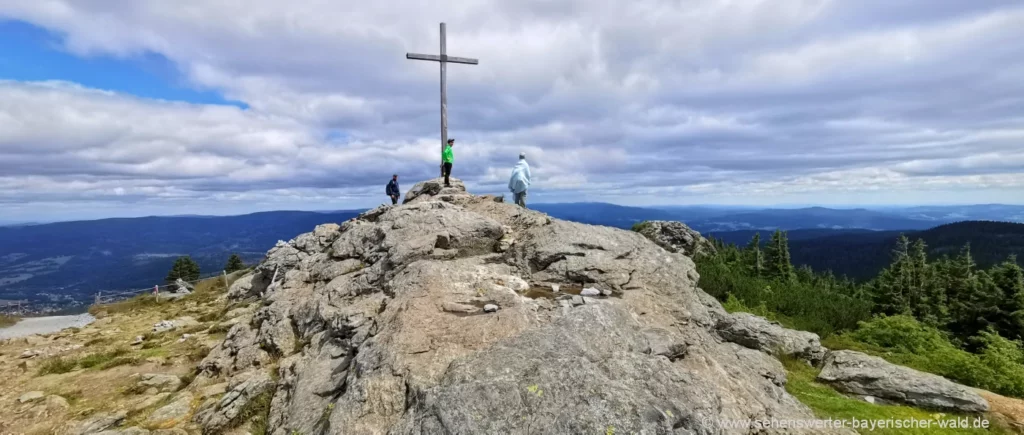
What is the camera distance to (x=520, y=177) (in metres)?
21.0

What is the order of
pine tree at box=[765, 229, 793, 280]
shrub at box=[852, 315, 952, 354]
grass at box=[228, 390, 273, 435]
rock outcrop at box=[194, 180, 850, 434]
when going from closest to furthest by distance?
rock outcrop at box=[194, 180, 850, 434] → grass at box=[228, 390, 273, 435] → shrub at box=[852, 315, 952, 354] → pine tree at box=[765, 229, 793, 280]

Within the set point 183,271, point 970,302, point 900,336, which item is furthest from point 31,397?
point 970,302

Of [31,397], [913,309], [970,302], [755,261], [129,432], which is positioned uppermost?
[129,432]

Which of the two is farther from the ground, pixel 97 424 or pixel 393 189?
pixel 393 189

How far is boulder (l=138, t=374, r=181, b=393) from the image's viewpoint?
14.5 meters

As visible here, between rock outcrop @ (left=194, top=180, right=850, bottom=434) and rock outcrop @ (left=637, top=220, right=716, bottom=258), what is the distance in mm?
21938

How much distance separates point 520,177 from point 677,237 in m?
22.6

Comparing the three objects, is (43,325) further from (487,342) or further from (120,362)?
(487,342)

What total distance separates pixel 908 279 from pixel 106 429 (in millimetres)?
67068

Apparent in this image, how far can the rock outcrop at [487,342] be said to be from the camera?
318 inches

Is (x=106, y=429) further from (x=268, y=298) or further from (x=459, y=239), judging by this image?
(x=459, y=239)

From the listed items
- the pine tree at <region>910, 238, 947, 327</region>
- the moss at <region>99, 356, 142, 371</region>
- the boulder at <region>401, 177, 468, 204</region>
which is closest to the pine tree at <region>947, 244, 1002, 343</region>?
the pine tree at <region>910, 238, 947, 327</region>

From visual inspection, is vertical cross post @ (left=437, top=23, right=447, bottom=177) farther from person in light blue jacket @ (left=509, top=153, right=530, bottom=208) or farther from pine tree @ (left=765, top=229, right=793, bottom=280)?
pine tree @ (left=765, top=229, right=793, bottom=280)

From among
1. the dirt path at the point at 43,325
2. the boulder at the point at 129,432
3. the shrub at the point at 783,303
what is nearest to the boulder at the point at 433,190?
the boulder at the point at 129,432
